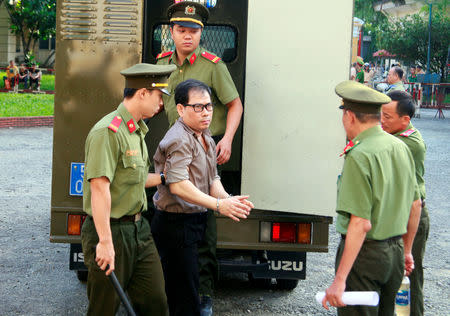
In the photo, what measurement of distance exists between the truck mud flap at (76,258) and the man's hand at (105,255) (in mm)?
1942

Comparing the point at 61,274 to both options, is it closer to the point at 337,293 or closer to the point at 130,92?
the point at 130,92

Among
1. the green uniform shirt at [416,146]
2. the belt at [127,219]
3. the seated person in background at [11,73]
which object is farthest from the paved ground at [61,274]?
the seated person in background at [11,73]

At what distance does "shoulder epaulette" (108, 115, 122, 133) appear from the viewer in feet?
12.0

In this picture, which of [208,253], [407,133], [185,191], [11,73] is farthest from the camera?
[11,73]

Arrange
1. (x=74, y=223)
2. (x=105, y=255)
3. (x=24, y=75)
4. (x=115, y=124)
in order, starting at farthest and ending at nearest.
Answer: (x=24, y=75)
(x=74, y=223)
(x=115, y=124)
(x=105, y=255)

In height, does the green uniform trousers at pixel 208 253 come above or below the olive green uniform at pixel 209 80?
below

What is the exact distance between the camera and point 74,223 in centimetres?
509

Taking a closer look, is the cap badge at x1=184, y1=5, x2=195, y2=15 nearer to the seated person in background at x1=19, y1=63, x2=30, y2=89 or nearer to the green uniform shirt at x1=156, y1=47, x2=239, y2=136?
the green uniform shirt at x1=156, y1=47, x2=239, y2=136

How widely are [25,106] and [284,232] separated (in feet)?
68.8

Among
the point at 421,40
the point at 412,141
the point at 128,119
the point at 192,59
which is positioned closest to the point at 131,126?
the point at 128,119

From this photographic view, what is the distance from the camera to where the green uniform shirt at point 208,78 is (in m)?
5.18

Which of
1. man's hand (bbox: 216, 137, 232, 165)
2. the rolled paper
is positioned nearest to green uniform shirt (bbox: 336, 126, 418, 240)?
the rolled paper

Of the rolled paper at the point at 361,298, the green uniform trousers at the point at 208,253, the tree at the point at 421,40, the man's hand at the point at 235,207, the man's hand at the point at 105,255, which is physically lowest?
the green uniform trousers at the point at 208,253

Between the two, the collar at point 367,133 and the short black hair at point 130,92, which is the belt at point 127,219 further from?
the collar at point 367,133
